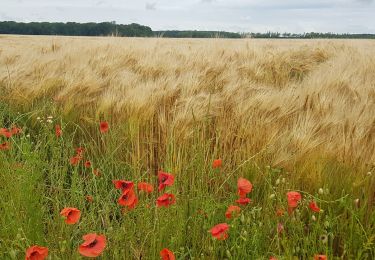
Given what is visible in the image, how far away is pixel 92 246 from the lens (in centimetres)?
102

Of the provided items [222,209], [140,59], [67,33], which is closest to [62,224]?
[222,209]

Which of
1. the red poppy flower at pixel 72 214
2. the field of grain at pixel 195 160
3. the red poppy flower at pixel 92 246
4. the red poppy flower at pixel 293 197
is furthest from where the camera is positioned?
the field of grain at pixel 195 160

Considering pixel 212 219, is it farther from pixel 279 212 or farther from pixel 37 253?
pixel 37 253

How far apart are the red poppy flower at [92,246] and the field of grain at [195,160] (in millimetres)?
172

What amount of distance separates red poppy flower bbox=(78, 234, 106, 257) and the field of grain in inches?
6.8

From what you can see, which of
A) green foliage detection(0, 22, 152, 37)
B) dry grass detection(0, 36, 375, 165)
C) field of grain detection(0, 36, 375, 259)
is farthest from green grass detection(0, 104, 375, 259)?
green foliage detection(0, 22, 152, 37)

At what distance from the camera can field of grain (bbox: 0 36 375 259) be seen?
1.39 metres

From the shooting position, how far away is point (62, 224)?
1372 mm

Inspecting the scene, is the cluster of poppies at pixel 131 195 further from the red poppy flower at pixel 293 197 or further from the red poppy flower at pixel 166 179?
the red poppy flower at pixel 293 197

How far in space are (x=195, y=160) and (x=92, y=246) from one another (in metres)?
0.73

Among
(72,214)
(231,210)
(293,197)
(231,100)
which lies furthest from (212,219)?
(231,100)

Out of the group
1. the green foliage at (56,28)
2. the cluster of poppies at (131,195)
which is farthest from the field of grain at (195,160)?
the green foliage at (56,28)

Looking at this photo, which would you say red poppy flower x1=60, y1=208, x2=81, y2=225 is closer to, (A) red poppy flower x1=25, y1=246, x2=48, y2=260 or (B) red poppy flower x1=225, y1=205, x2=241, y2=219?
(A) red poppy flower x1=25, y1=246, x2=48, y2=260

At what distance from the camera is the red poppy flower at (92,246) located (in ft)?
3.20
